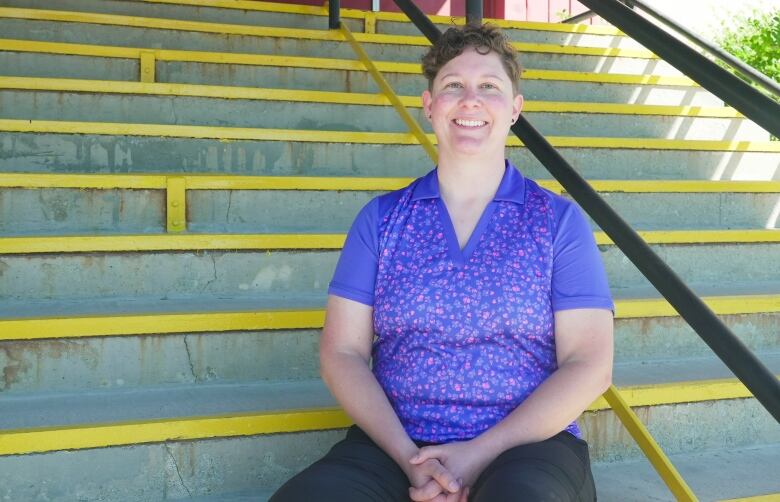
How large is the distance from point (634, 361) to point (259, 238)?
1.11m

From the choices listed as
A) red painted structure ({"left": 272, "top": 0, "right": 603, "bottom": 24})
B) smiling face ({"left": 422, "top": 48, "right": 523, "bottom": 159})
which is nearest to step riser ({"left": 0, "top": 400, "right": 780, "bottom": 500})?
smiling face ({"left": 422, "top": 48, "right": 523, "bottom": 159})

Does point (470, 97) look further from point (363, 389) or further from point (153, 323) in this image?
point (153, 323)

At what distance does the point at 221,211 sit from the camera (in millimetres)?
2674

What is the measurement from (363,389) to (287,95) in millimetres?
1939

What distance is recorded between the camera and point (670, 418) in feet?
7.09

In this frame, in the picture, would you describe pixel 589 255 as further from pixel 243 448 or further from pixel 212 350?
pixel 212 350

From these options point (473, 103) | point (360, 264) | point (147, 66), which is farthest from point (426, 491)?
point (147, 66)

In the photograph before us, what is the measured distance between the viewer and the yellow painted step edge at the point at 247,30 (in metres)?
3.73

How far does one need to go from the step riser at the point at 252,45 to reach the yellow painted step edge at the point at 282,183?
3.08 ft

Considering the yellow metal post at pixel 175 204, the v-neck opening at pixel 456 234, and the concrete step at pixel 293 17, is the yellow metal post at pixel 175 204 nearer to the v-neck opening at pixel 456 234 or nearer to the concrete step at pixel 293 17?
the v-neck opening at pixel 456 234

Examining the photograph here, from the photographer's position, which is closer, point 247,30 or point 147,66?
point 147,66

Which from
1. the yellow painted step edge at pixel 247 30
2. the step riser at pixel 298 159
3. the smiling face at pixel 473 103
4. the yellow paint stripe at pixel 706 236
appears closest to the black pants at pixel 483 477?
→ the smiling face at pixel 473 103

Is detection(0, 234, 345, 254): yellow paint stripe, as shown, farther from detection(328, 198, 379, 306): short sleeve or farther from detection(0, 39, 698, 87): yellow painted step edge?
detection(0, 39, 698, 87): yellow painted step edge

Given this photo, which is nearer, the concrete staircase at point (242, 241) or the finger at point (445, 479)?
the finger at point (445, 479)
